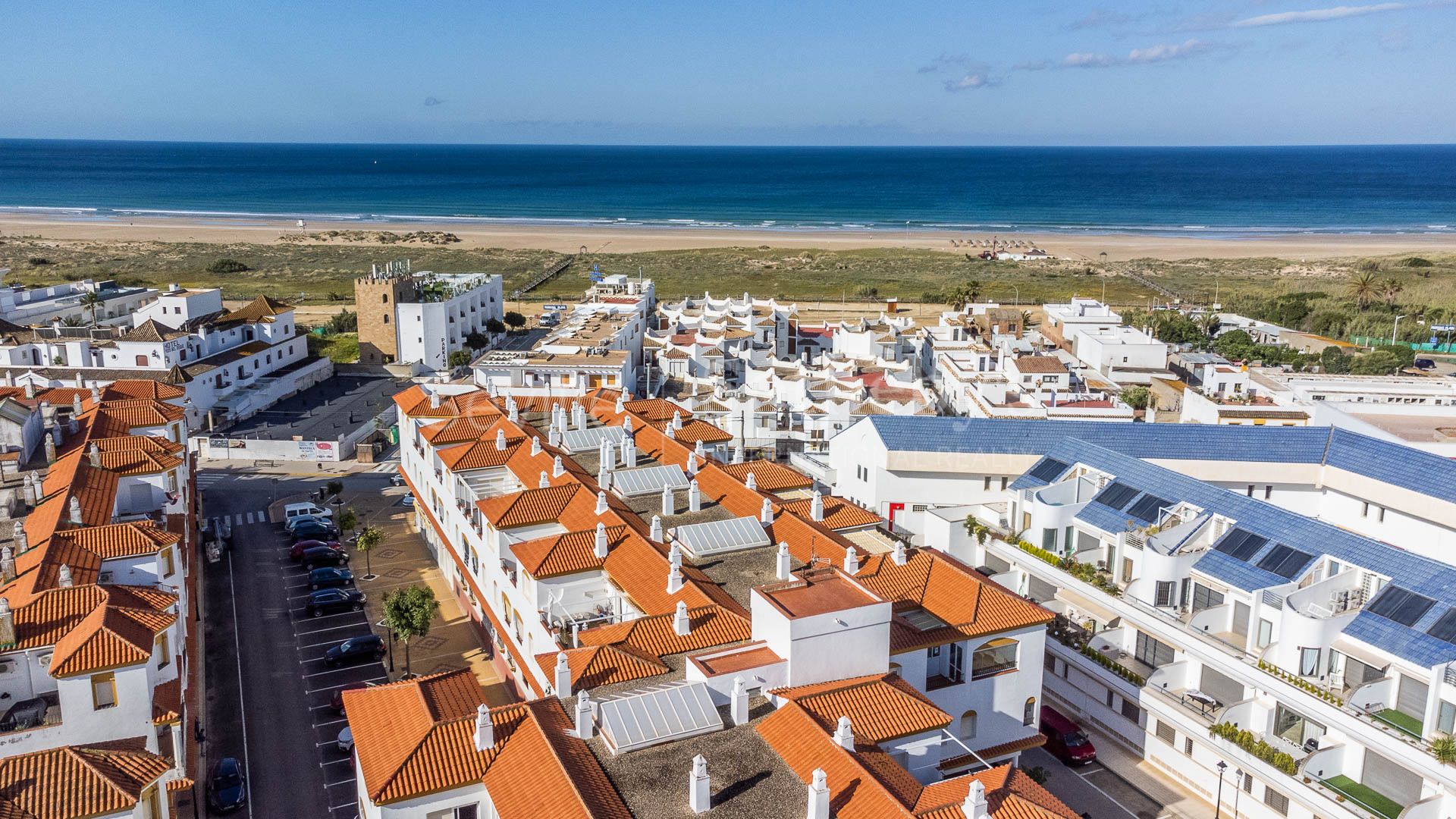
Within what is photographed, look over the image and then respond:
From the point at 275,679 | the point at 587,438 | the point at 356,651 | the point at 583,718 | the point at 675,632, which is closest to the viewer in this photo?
the point at 583,718

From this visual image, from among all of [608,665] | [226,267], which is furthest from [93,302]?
[608,665]

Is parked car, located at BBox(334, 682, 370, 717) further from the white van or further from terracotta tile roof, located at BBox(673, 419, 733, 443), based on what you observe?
the white van

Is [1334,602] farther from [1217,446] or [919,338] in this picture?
[919,338]

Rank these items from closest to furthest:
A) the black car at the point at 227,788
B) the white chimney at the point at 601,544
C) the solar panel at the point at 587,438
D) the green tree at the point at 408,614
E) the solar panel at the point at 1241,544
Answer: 1. the black car at the point at 227,788
2. the white chimney at the point at 601,544
3. the solar panel at the point at 1241,544
4. the green tree at the point at 408,614
5. the solar panel at the point at 587,438

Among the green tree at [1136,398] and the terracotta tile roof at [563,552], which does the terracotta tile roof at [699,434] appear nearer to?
the terracotta tile roof at [563,552]

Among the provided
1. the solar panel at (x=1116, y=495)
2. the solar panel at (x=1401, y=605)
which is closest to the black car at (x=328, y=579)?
the solar panel at (x=1116, y=495)

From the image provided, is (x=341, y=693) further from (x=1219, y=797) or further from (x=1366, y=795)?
(x=1366, y=795)

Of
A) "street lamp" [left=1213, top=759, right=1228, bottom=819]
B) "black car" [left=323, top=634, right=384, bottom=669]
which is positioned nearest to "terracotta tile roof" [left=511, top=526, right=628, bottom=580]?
"black car" [left=323, top=634, right=384, bottom=669]
